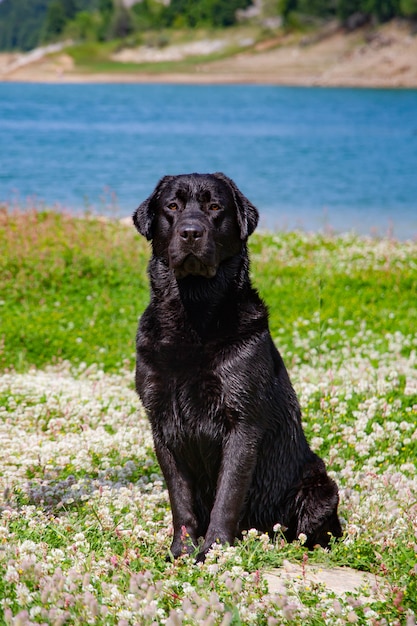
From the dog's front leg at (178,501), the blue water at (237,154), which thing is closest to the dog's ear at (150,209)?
the dog's front leg at (178,501)

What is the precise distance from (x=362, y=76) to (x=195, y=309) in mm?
120762

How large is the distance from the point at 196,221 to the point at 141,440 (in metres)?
3.05

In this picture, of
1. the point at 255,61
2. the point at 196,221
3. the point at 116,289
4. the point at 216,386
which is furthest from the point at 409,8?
the point at 216,386

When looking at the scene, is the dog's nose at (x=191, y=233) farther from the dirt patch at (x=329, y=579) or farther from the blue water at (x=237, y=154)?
the blue water at (x=237, y=154)

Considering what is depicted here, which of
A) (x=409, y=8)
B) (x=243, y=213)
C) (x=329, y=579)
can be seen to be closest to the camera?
(x=329, y=579)

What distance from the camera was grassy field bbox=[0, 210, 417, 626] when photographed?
4.09m

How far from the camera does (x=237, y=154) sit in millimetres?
44688

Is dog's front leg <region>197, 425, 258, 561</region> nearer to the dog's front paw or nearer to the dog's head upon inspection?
the dog's front paw

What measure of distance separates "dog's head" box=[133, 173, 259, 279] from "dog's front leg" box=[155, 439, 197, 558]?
1156 mm

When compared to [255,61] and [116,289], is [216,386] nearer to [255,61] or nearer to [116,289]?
[116,289]

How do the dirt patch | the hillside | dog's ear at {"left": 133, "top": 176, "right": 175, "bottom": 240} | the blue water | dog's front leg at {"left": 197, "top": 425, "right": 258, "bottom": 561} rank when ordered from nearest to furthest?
the dirt patch → dog's front leg at {"left": 197, "top": 425, "right": 258, "bottom": 561} → dog's ear at {"left": 133, "top": 176, "right": 175, "bottom": 240} → the blue water → the hillside

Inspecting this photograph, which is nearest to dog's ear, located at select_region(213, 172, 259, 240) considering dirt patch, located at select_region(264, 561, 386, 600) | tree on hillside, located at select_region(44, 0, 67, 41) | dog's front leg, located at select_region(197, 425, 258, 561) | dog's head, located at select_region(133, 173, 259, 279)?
dog's head, located at select_region(133, 173, 259, 279)

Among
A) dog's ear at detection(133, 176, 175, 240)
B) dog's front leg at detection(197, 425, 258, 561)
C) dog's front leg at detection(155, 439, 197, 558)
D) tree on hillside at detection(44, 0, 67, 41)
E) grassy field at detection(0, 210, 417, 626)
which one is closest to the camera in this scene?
grassy field at detection(0, 210, 417, 626)

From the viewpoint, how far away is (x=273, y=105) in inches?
3511
